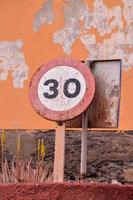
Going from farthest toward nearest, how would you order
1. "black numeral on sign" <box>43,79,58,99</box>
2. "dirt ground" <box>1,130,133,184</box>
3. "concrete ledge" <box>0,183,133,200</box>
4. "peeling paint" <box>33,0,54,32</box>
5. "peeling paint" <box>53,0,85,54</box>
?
"peeling paint" <box>33,0,54,32</box> → "peeling paint" <box>53,0,85,54</box> → "dirt ground" <box>1,130,133,184</box> → "black numeral on sign" <box>43,79,58,99</box> → "concrete ledge" <box>0,183,133,200</box>

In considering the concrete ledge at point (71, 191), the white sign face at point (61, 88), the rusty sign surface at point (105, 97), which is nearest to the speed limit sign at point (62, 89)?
the white sign face at point (61, 88)

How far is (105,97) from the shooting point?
415 centimetres

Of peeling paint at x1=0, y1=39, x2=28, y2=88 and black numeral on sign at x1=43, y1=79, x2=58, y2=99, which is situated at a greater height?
peeling paint at x1=0, y1=39, x2=28, y2=88

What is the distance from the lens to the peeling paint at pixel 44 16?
18.5ft

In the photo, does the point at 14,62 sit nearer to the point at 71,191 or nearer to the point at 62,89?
the point at 62,89

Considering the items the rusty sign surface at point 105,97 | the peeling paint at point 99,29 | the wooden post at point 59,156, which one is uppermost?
the peeling paint at point 99,29

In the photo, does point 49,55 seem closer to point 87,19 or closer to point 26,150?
point 87,19

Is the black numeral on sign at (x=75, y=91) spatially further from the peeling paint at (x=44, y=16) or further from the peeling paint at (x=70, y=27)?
the peeling paint at (x=44, y=16)

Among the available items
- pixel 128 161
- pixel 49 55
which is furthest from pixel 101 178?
pixel 49 55


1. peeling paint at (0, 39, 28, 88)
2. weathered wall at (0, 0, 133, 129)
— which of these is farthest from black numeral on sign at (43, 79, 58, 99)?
peeling paint at (0, 39, 28, 88)

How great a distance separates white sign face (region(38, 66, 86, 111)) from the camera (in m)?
4.07

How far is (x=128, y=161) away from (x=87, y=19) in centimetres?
117

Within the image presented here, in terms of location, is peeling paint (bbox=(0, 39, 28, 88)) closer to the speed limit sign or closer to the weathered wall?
the weathered wall

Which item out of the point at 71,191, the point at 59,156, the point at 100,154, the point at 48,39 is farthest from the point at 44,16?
the point at 71,191
